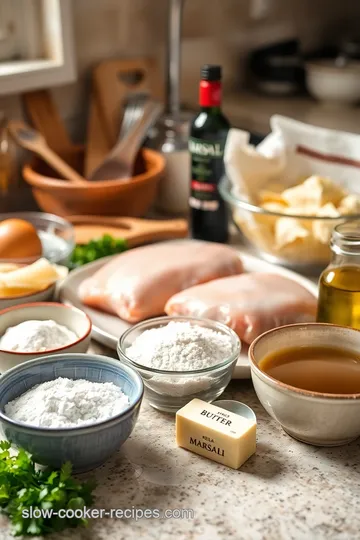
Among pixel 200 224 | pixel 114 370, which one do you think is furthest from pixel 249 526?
pixel 200 224

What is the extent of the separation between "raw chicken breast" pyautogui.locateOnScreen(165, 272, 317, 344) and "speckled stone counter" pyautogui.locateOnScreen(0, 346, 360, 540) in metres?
0.16

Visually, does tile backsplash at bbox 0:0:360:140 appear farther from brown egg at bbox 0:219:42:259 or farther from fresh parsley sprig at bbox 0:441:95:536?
fresh parsley sprig at bbox 0:441:95:536

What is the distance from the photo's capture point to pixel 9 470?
771 mm

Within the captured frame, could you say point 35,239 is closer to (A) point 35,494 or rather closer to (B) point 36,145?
(B) point 36,145

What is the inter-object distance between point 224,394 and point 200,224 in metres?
0.54

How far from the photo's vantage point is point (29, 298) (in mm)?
1116

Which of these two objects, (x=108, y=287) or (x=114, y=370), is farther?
(x=108, y=287)

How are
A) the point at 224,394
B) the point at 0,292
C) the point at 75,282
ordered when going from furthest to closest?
the point at 75,282 < the point at 0,292 < the point at 224,394

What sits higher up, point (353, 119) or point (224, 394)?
point (353, 119)

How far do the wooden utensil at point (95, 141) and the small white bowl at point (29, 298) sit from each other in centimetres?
A: 53

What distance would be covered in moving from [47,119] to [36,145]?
13 cm

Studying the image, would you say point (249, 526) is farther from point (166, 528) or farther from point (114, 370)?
point (114, 370)

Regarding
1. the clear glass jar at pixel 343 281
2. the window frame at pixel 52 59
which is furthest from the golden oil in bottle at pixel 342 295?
the window frame at pixel 52 59

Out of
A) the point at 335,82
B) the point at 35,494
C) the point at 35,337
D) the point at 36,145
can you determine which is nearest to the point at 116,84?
A: the point at 36,145
